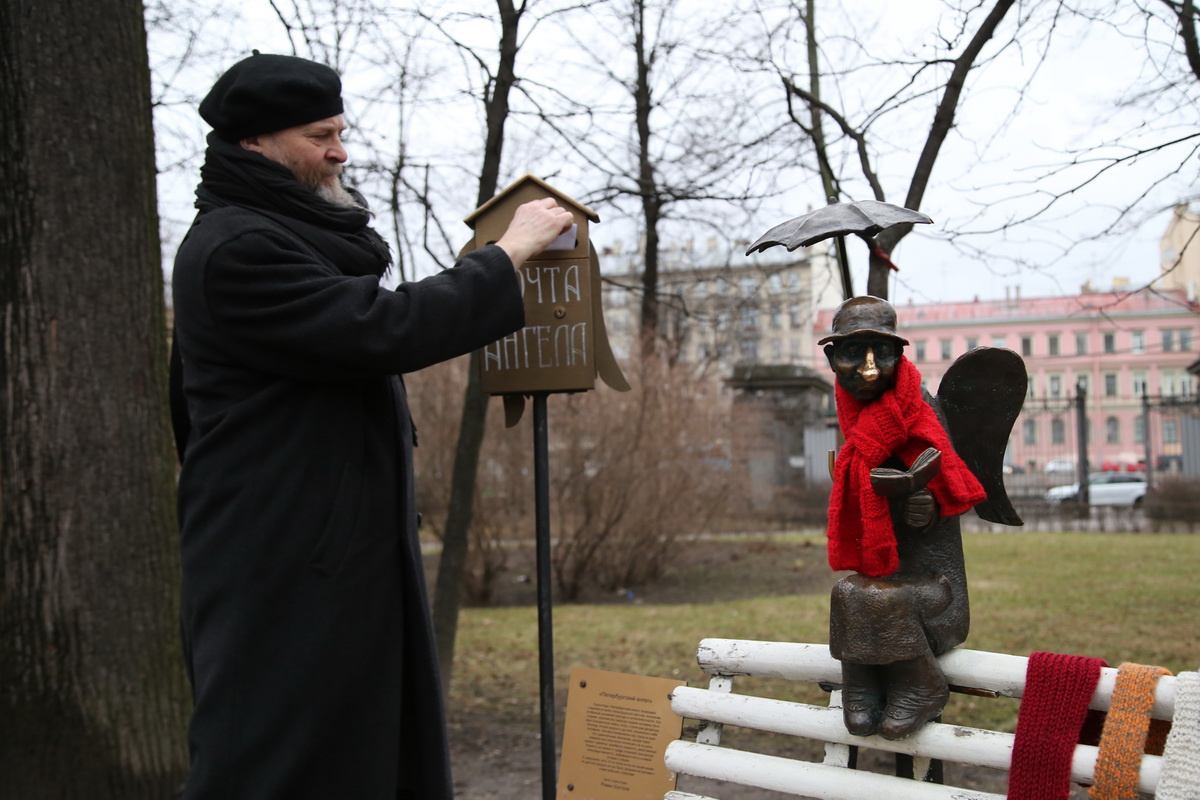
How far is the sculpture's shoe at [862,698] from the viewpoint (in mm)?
2180

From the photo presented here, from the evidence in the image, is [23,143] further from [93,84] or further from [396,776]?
[396,776]

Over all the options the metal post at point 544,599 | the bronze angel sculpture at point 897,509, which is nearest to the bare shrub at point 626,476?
the metal post at point 544,599

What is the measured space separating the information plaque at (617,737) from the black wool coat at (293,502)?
71cm

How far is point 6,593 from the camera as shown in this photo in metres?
3.24

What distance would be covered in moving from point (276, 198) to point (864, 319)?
1342 mm

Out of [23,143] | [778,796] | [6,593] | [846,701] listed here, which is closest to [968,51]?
[846,701]

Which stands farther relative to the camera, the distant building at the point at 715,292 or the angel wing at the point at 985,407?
the distant building at the point at 715,292

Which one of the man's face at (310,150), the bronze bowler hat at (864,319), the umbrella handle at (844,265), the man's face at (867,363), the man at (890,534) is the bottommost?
the man at (890,534)

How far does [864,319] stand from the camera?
2213mm

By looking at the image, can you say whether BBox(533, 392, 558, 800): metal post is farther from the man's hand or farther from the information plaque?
the man's hand

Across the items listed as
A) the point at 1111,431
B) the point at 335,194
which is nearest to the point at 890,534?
the point at 335,194

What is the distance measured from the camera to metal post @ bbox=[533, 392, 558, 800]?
2.83m

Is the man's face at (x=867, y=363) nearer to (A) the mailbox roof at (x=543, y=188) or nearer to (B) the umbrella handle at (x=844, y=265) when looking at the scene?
(B) the umbrella handle at (x=844, y=265)

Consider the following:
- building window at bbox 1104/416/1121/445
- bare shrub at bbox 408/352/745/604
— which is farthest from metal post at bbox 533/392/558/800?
building window at bbox 1104/416/1121/445
